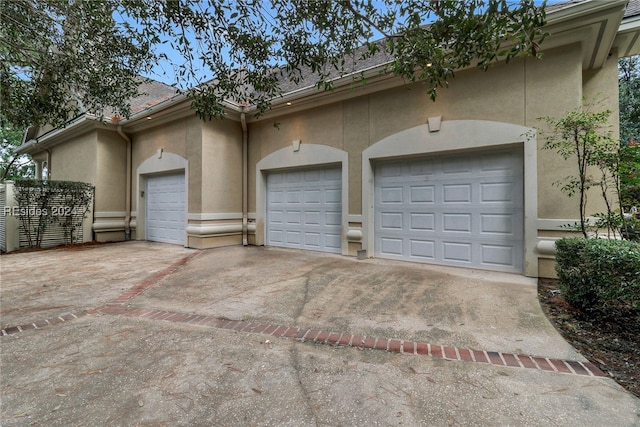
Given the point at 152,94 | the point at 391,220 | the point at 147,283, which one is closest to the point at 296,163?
the point at 391,220

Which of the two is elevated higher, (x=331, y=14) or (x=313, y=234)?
(x=331, y=14)

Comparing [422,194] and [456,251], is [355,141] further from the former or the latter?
[456,251]

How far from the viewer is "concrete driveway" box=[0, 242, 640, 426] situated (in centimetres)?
180

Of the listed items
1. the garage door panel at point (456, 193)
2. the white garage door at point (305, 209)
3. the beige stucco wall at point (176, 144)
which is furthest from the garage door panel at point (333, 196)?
the beige stucco wall at point (176, 144)

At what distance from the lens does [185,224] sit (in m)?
8.45

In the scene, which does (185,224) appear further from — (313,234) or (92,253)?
(313,234)

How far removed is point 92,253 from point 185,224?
227cm

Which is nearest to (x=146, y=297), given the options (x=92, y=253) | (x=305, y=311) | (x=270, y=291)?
(x=270, y=291)

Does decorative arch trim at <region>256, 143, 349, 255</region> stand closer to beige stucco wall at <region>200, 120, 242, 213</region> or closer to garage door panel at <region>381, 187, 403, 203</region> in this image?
beige stucco wall at <region>200, 120, 242, 213</region>

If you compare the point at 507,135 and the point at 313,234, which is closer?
the point at 507,135

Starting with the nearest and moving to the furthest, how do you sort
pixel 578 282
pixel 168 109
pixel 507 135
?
pixel 578 282 < pixel 507 135 < pixel 168 109

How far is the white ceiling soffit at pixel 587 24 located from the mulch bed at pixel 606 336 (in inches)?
160

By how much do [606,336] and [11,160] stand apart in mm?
32767

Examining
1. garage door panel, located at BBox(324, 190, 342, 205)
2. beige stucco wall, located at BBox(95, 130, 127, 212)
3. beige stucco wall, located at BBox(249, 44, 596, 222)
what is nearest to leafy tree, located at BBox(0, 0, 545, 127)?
beige stucco wall, located at BBox(249, 44, 596, 222)
